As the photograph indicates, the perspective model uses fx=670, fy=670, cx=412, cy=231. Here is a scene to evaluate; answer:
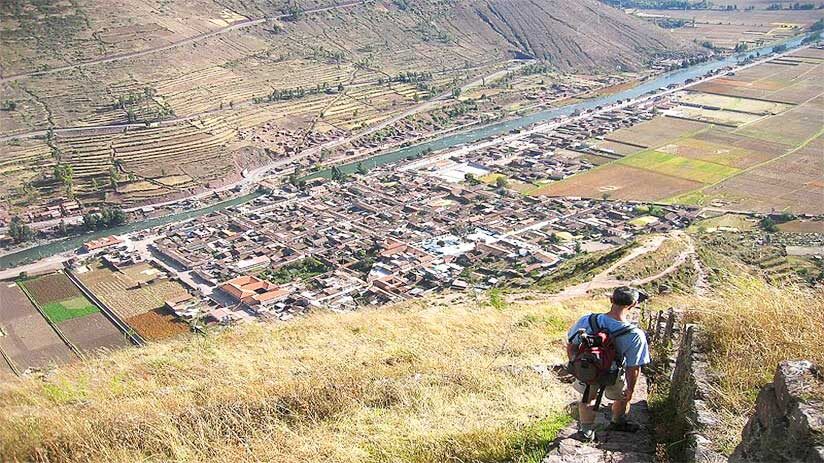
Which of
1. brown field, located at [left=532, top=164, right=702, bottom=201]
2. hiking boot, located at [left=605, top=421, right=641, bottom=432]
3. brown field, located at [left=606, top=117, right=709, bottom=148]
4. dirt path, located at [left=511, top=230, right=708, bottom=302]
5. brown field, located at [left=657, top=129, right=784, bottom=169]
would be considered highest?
hiking boot, located at [left=605, top=421, right=641, bottom=432]

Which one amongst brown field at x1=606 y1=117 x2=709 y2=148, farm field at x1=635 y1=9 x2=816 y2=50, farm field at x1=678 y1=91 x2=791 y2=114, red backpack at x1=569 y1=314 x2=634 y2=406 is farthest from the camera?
farm field at x1=635 y1=9 x2=816 y2=50

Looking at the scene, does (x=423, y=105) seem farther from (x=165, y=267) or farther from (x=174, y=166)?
(x=165, y=267)

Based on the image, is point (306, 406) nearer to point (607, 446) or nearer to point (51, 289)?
point (607, 446)

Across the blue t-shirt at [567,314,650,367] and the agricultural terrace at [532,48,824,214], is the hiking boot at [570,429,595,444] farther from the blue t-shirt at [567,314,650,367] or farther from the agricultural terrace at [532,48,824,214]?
the agricultural terrace at [532,48,824,214]

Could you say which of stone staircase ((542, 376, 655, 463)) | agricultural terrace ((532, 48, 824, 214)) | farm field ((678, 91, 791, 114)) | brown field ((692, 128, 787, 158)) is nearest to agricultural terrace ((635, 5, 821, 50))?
agricultural terrace ((532, 48, 824, 214))

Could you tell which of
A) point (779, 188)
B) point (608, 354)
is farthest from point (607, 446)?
point (779, 188)

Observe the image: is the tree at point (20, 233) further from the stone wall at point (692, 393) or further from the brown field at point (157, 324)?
the stone wall at point (692, 393)

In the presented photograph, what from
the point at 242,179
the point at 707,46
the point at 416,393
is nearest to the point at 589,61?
the point at 707,46

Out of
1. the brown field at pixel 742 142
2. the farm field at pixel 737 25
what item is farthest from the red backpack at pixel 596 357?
the farm field at pixel 737 25
